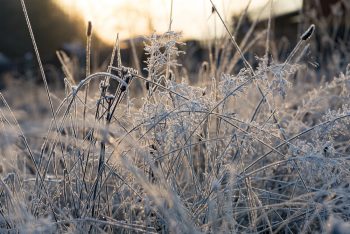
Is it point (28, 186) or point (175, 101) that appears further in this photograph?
point (28, 186)

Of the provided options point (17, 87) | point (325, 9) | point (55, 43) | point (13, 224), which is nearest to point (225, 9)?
point (13, 224)

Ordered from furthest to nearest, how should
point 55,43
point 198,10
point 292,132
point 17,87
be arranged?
point 55,43 < point 17,87 < point 198,10 < point 292,132

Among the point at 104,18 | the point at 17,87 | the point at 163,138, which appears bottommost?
the point at 17,87

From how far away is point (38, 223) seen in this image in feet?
3.21

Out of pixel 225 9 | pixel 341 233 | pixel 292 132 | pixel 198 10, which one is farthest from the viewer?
pixel 198 10

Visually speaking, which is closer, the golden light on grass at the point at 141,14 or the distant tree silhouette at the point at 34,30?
the golden light on grass at the point at 141,14

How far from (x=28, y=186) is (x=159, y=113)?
1.93 ft

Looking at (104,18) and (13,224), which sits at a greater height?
(104,18)

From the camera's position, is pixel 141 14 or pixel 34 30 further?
pixel 34 30

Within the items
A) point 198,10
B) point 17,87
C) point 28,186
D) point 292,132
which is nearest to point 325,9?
point 17,87

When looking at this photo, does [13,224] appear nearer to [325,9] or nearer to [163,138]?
[163,138]

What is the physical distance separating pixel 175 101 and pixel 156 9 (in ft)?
3.42

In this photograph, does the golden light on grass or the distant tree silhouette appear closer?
the golden light on grass

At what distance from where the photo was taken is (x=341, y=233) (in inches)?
29.7
